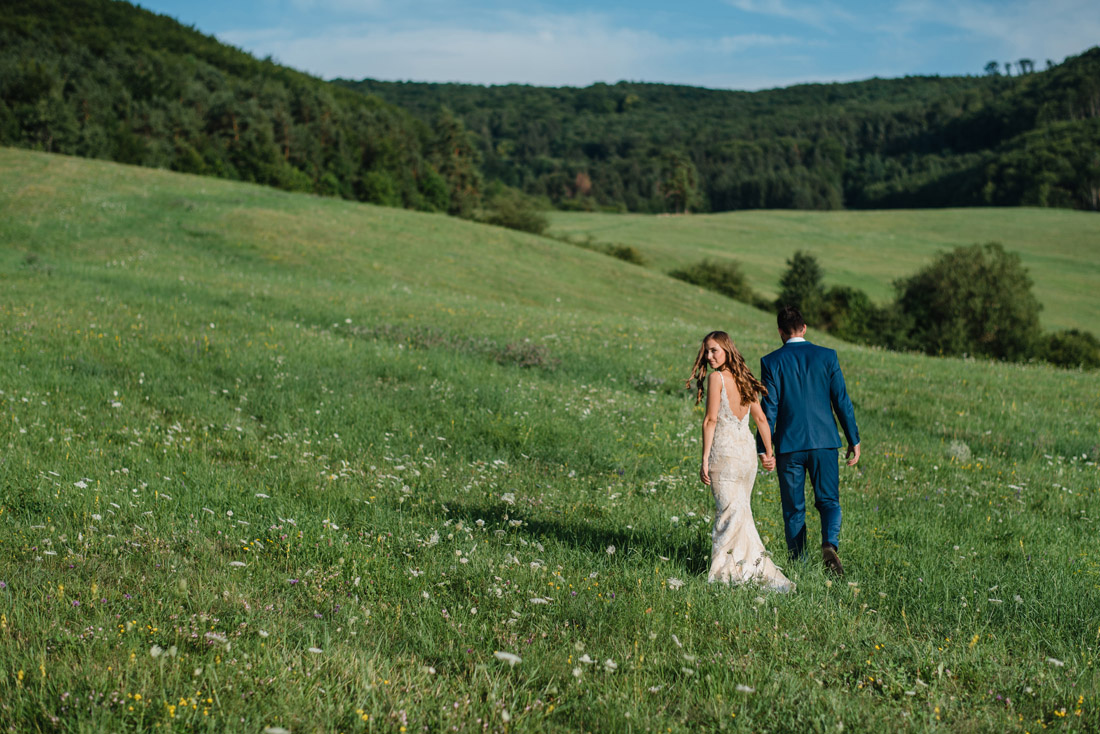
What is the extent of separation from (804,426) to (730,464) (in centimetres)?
102

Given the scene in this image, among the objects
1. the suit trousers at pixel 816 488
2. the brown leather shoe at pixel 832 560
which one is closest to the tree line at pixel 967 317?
the suit trousers at pixel 816 488

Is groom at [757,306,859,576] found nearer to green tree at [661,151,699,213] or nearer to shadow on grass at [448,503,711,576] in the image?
shadow on grass at [448,503,711,576]

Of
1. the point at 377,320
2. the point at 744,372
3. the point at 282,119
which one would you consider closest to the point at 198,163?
the point at 282,119

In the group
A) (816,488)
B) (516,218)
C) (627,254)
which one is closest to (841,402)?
(816,488)

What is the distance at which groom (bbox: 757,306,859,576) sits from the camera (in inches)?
258

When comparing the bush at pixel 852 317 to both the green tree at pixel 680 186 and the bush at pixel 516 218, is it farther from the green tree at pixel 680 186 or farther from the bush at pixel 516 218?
the green tree at pixel 680 186

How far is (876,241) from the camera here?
301ft

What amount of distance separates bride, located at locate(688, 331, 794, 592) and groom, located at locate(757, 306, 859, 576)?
498 millimetres

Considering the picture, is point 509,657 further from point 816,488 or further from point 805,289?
point 805,289

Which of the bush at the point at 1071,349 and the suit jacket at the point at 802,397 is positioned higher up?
the suit jacket at the point at 802,397

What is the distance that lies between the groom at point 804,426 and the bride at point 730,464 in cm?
50

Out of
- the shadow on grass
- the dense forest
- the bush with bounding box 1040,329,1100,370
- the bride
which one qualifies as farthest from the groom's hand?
the dense forest

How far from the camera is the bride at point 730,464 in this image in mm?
5887

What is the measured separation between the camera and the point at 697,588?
17.9 ft
